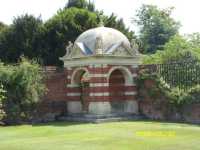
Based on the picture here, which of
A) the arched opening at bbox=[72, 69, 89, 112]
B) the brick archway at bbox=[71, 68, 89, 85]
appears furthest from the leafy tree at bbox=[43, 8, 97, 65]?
the brick archway at bbox=[71, 68, 89, 85]

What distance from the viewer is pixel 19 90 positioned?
27.5 m

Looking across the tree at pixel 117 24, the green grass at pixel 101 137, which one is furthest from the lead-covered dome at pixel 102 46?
the tree at pixel 117 24

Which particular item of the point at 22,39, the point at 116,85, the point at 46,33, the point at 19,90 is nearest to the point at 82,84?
the point at 116,85

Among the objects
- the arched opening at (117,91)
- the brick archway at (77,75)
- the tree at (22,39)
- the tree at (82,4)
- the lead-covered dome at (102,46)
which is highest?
the tree at (82,4)

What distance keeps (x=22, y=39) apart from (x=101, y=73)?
18.0 metres

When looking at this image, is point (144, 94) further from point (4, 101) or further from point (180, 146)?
point (180, 146)

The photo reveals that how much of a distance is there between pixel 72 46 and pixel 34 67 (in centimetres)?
291

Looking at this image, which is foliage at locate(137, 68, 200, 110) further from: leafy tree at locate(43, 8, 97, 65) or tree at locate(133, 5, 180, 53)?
tree at locate(133, 5, 180, 53)

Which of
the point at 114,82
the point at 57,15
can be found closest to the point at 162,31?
the point at 57,15

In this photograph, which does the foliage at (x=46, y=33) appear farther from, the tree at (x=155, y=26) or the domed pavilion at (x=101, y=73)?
the tree at (x=155, y=26)

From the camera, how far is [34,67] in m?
28.1

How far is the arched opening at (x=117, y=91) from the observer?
96.8 feet

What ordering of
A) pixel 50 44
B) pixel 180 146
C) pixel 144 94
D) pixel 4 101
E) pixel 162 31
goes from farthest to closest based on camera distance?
pixel 162 31
pixel 50 44
pixel 144 94
pixel 4 101
pixel 180 146

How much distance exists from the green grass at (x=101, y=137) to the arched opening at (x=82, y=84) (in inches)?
180
